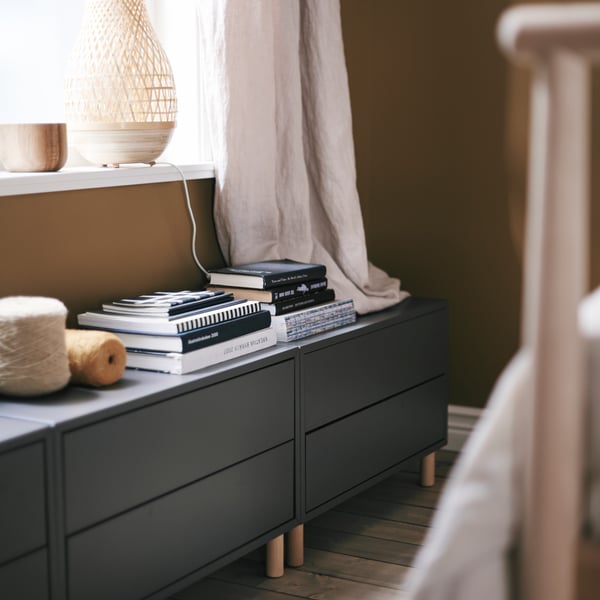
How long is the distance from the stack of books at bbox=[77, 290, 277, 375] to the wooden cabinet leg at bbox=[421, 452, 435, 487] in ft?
2.64

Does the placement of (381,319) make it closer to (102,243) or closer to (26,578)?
(102,243)

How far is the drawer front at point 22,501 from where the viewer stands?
4.87 ft

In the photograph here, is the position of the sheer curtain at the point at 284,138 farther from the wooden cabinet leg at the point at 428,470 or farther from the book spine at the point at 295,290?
the wooden cabinet leg at the point at 428,470

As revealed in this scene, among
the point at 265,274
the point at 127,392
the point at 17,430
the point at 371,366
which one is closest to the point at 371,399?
the point at 371,366

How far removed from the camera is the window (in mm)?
2188

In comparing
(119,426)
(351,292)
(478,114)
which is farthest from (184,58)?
(119,426)

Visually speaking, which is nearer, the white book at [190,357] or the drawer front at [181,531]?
the drawer front at [181,531]

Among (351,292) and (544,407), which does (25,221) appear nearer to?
(351,292)

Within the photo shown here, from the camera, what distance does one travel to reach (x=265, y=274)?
7.34 ft

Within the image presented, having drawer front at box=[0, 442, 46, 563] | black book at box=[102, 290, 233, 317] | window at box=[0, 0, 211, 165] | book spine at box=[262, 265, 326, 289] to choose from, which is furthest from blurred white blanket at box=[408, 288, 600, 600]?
window at box=[0, 0, 211, 165]

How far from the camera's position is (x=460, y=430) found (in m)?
3.06

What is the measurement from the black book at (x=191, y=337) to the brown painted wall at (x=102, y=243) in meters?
0.20

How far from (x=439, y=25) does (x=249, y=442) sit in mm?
1474

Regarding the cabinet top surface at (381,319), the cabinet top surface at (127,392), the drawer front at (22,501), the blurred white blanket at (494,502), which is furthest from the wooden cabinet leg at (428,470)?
the blurred white blanket at (494,502)
